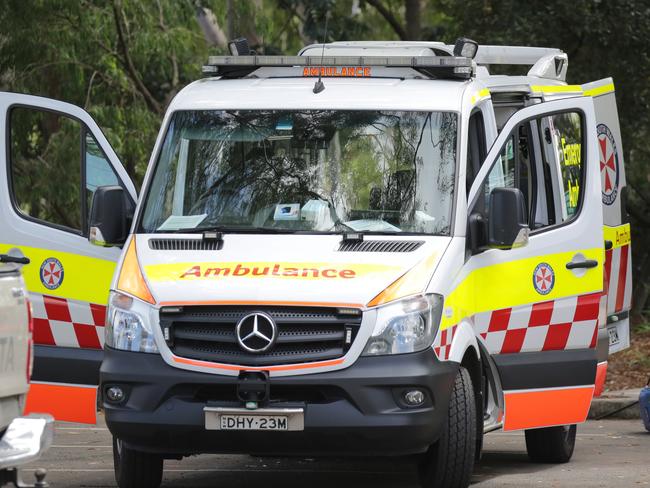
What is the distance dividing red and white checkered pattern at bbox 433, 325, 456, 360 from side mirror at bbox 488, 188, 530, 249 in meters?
0.64

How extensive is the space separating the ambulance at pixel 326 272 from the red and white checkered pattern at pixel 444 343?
0.01 metres

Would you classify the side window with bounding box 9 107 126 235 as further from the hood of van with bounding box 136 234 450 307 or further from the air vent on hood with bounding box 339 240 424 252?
the air vent on hood with bounding box 339 240 424 252

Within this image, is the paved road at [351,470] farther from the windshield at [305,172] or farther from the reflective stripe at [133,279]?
the windshield at [305,172]

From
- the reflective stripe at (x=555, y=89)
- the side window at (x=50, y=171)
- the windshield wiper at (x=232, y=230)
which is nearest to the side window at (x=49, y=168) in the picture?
the side window at (x=50, y=171)

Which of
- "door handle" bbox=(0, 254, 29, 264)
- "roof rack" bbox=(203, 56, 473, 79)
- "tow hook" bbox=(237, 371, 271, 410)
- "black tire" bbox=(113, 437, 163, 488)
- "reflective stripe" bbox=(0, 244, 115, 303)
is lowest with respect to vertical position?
"black tire" bbox=(113, 437, 163, 488)

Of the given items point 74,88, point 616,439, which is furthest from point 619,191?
point 74,88

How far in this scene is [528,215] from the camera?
1016cm

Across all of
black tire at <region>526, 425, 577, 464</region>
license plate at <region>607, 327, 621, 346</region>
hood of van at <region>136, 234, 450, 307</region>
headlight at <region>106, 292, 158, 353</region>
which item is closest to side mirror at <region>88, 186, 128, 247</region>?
hood of van at <region>136, 234, 450, 307</region>

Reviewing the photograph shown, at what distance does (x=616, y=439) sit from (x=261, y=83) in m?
4.29

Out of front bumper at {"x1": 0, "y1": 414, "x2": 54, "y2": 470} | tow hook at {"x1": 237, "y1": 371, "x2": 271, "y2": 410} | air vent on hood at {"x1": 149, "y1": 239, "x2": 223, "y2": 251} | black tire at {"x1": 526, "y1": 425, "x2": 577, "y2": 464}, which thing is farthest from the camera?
black tire at {"x1": 526, "y1": 425, "x2": 577, "y2": 464}

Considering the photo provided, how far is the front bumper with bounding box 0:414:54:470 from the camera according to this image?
5785 mm

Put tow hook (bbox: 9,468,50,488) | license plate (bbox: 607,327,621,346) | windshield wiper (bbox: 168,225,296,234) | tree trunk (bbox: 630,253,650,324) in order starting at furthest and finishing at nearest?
tree trunk (bbox: 630,253,650,324) < license plate (bbox: 607,327,621,346) < windshield wiper (bbox: 168,225,296,234) < tow hook (bbox: 9,468,50,488)

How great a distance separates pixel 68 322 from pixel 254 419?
1.76 m

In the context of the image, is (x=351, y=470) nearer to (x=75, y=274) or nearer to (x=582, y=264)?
(x=582, y=264)
